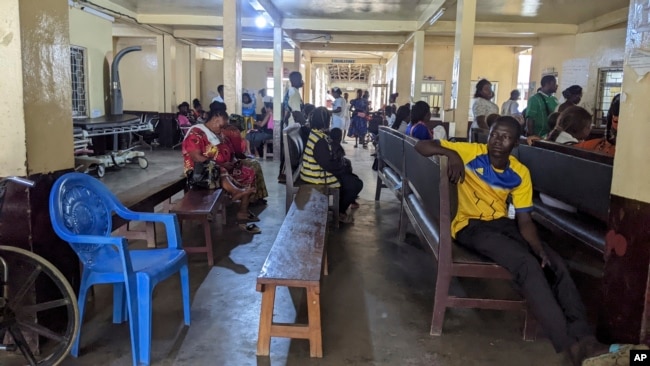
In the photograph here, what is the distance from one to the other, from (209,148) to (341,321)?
8.52 ft

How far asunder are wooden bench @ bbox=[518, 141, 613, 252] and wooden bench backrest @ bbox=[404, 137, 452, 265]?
91cm

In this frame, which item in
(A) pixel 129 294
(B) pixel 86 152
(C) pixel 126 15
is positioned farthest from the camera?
(C) pixel 126 15

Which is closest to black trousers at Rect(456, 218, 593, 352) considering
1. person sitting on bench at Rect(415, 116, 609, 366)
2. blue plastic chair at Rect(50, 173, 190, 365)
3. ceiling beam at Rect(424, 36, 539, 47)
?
person sitting on bench at Rect(415, 116, 609, 366)

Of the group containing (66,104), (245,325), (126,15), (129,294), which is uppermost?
(126,15)

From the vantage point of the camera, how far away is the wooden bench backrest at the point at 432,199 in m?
2.82

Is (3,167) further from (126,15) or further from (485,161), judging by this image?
(126,15)

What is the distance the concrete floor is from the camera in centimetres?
263

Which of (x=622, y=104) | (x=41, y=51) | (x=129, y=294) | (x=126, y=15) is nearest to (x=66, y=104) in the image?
(x=41, y=51)

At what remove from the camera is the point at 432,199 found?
10.9 ft

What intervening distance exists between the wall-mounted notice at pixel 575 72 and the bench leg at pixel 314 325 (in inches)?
407

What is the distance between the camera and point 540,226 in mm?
3961

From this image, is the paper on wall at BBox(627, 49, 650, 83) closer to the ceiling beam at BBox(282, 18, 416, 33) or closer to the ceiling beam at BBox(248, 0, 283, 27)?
the ceiling beam at BBox(248, 0, 283, 27)

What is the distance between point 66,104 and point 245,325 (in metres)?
1.57

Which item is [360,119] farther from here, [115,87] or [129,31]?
[115,87]
